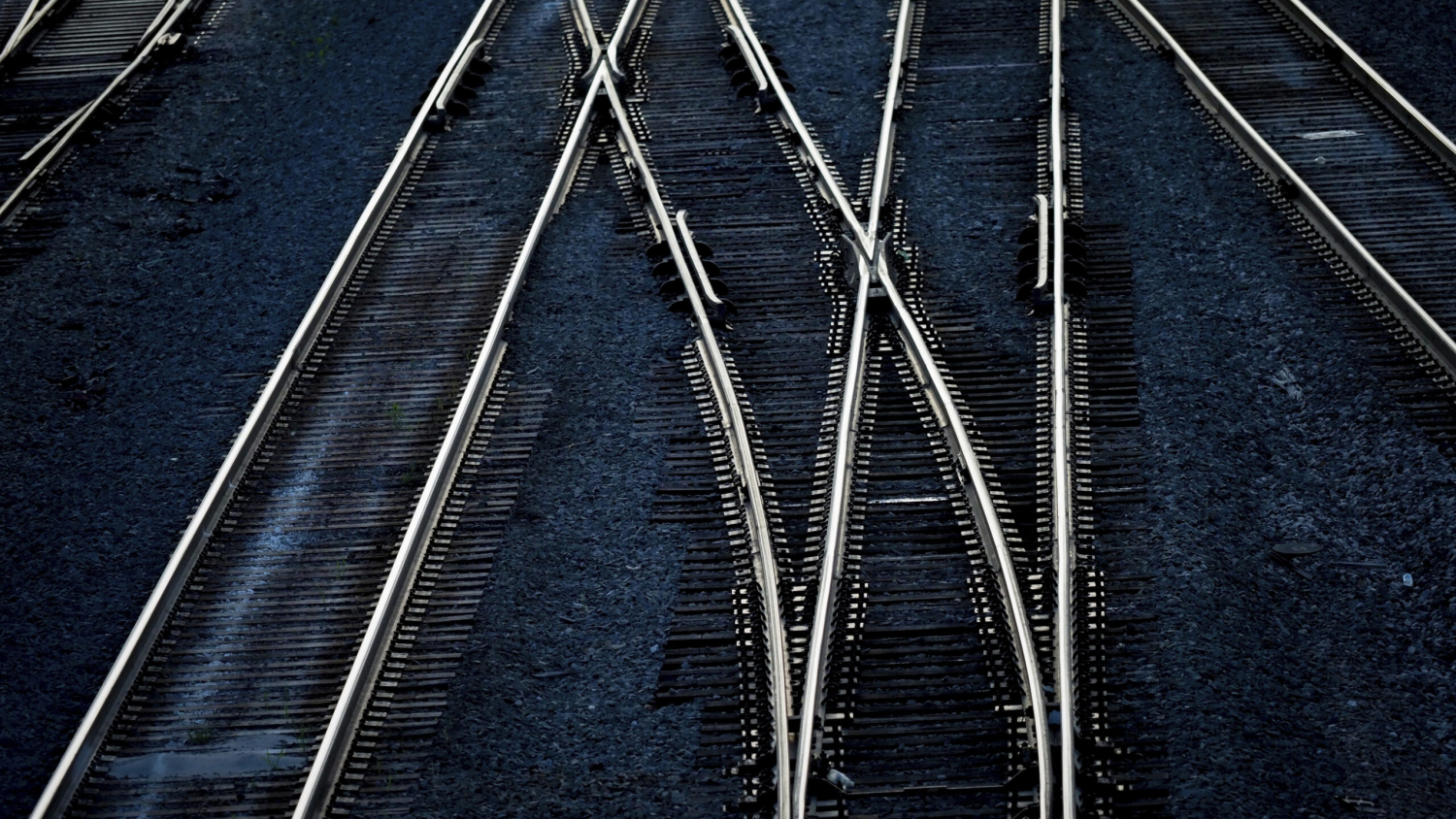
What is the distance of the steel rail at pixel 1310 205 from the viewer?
31.4 ft

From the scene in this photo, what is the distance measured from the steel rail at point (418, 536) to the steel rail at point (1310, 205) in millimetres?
5185

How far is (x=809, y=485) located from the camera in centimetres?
881

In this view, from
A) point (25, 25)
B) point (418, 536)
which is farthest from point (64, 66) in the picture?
point (418, 536)

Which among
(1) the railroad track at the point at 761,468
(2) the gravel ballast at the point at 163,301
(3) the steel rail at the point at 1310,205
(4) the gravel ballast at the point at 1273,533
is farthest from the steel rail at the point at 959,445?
(2) the gravel ballast at the point at 163,301

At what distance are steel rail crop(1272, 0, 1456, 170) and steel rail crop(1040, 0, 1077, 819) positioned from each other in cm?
254

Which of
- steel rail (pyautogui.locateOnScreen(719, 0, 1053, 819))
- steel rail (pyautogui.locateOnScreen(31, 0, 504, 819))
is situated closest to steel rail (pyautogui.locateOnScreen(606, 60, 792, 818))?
steel rail (pyautogui.locateOnScreen(719, 0, 1053, 819))

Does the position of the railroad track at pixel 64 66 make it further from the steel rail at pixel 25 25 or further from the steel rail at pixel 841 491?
the steel rail at pixel 841 491

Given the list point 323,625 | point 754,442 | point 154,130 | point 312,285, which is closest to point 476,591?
point 323,625

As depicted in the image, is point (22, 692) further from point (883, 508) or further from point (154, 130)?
point (154, 130)

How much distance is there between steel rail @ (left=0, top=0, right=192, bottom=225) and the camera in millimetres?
12123

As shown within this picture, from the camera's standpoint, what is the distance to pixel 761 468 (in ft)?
29.3

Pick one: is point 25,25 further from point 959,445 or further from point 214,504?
point 959,445

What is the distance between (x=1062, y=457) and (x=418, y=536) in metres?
3.63

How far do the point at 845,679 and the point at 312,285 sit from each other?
5.28 m
